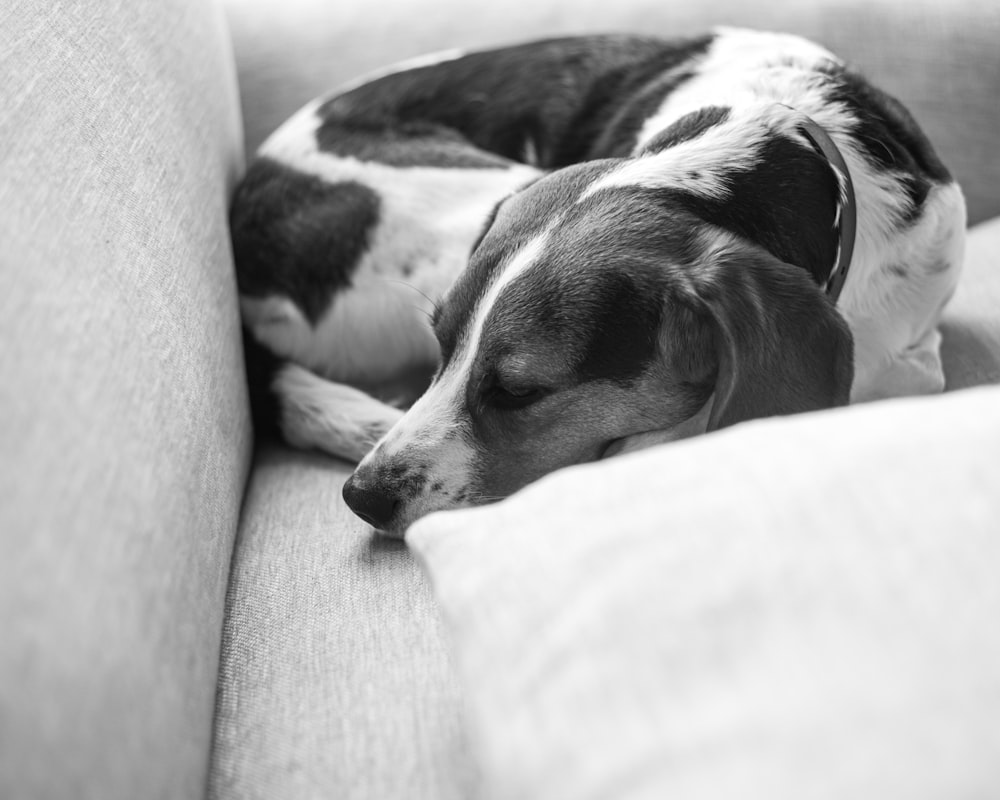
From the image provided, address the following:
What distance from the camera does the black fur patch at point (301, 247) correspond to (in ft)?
6.88

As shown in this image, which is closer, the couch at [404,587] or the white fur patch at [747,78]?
the couch at [404,587]

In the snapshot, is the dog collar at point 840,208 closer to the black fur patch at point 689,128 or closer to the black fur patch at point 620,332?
the black fur patch at point 689,128

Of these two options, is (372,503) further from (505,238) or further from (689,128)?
(689,128)

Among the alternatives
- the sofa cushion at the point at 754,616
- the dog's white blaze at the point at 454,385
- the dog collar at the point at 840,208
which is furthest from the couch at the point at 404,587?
the dog collar at the point at 840,208

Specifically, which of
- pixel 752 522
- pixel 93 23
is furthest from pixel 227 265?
pixel 752 522

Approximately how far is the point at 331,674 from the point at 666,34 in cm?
203

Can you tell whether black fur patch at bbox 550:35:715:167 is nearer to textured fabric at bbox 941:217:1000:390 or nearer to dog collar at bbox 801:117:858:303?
dog collar at bbox 801:117:858:303

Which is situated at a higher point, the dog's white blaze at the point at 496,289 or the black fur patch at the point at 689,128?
the black fur patch at the point at 689,128

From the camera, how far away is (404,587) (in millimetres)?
1395

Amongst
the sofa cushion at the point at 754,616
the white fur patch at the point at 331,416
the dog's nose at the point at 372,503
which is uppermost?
the sofa cushion at the point at 754,616

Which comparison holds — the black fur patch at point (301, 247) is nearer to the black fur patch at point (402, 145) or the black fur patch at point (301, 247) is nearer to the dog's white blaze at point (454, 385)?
the black fur patch at point (402, 145)

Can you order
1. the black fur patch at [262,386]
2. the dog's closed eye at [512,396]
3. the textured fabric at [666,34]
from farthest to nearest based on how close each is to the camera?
the textured fabric at [666,34], the black fur patch at [262,386], the dog's closed eye at [512,396]

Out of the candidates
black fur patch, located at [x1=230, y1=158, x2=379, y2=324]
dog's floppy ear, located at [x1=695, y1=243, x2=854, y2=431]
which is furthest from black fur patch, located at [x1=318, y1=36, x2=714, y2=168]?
dog's floppy ear, located at [x1=695, y1=243, x2=854, y2=431]

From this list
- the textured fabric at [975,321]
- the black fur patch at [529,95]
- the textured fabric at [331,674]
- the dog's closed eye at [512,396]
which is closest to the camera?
the textured fabric at [331,674]
